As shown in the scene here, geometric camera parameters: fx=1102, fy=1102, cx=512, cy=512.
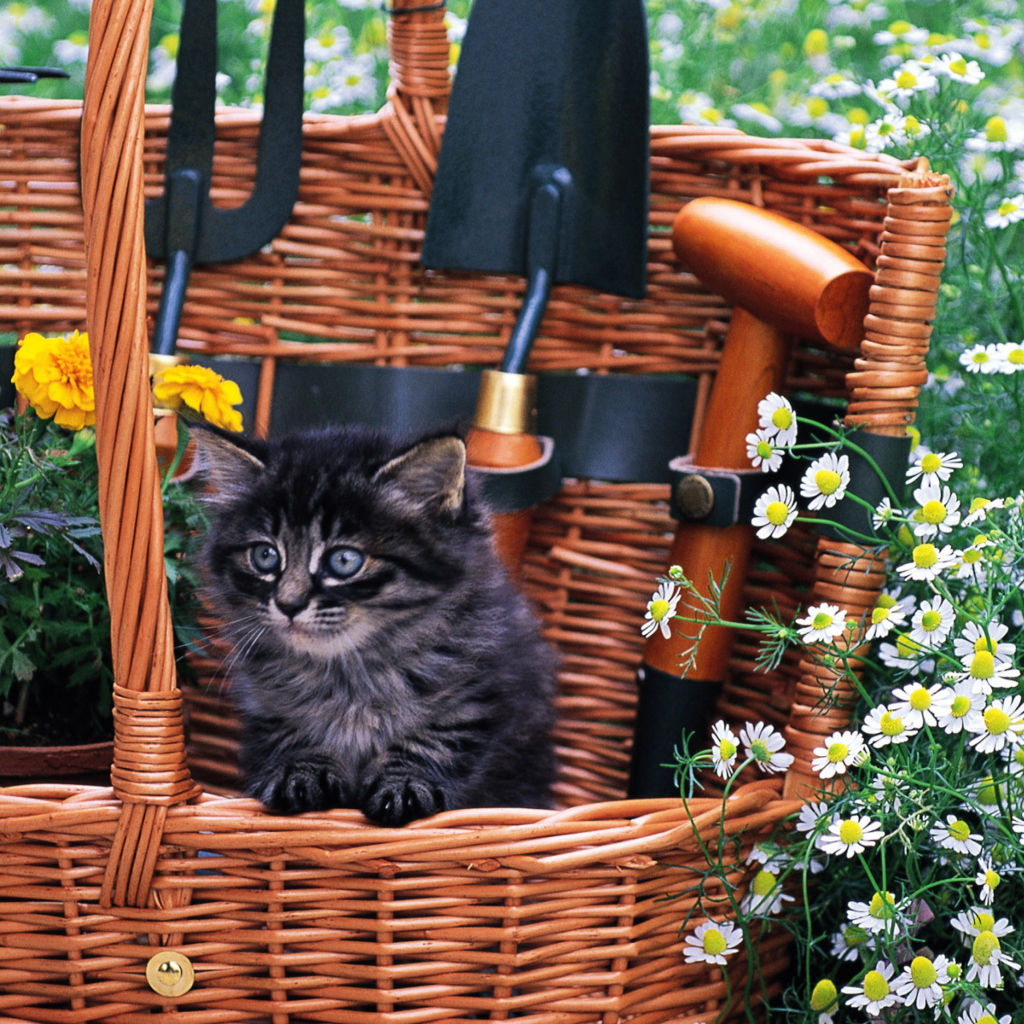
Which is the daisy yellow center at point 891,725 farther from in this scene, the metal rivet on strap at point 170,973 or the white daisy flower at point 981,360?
the metal rivet on strap at point 170,973

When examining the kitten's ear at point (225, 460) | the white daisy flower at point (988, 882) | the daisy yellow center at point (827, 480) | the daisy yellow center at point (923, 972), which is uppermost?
the daisy yellow center at point (827, 480)

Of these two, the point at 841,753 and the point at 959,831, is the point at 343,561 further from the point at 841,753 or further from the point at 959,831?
the point at 959,831

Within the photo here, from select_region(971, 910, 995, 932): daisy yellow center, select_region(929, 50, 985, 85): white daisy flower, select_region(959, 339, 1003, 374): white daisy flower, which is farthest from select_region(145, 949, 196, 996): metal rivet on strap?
select_region(929, 50, 985, 85): white daisy flower

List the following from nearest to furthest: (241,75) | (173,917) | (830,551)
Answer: (173,917)
(830,551)
(241,75)

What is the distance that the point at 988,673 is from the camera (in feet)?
3.04

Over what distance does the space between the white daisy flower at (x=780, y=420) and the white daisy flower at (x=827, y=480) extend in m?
0.04

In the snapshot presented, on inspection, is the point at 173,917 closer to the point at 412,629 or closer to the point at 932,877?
the point at 412,629

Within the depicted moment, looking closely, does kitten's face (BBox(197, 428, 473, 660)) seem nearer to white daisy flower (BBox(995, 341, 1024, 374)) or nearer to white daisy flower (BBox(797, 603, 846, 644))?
white daisy flower (BBox(797, 603, 846, 644))

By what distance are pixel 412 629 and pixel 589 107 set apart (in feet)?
2.51

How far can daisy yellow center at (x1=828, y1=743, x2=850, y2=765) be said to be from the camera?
0.98 metres

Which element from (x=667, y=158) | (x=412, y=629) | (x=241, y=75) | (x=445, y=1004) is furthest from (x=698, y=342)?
(x=241, y=75)

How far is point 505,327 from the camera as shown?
1612mm

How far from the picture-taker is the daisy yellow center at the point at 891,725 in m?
0.94

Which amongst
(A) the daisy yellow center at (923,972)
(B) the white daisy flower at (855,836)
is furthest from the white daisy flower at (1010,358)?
(A) the daisy yellow center at (923,972)
